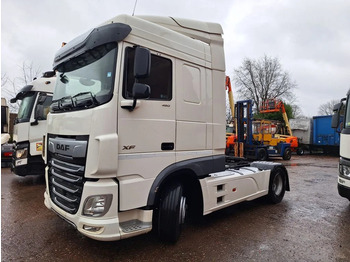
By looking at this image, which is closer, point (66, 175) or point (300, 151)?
point (66, 175)

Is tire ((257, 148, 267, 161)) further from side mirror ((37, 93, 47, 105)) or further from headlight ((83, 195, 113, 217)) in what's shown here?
headlight ((83, 195, 113, 217))

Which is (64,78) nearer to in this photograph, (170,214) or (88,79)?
(88,79)

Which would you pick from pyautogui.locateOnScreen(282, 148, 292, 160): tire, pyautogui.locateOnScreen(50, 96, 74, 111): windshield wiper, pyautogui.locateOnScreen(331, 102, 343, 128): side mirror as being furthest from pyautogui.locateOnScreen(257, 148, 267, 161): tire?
pyautogui.locateOnScreen(50, 96, 74, 111): windshield wiper

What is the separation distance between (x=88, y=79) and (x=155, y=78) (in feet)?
2.82

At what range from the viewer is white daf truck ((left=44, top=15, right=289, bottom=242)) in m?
2.77

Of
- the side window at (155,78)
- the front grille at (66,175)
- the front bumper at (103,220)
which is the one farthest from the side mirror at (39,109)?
the side window at (155,78)

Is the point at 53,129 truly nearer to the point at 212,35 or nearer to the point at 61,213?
the point at 61,213

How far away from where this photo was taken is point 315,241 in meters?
3.67

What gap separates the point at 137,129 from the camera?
300 cm

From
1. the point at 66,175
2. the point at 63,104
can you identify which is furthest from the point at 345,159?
the point at 63,104

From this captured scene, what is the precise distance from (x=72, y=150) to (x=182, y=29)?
2.57 m

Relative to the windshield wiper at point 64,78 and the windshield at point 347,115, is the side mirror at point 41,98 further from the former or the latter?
the windshield at point 347,115

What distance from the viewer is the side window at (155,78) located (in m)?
2.92

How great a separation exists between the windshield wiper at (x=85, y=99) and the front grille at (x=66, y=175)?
43 cm
